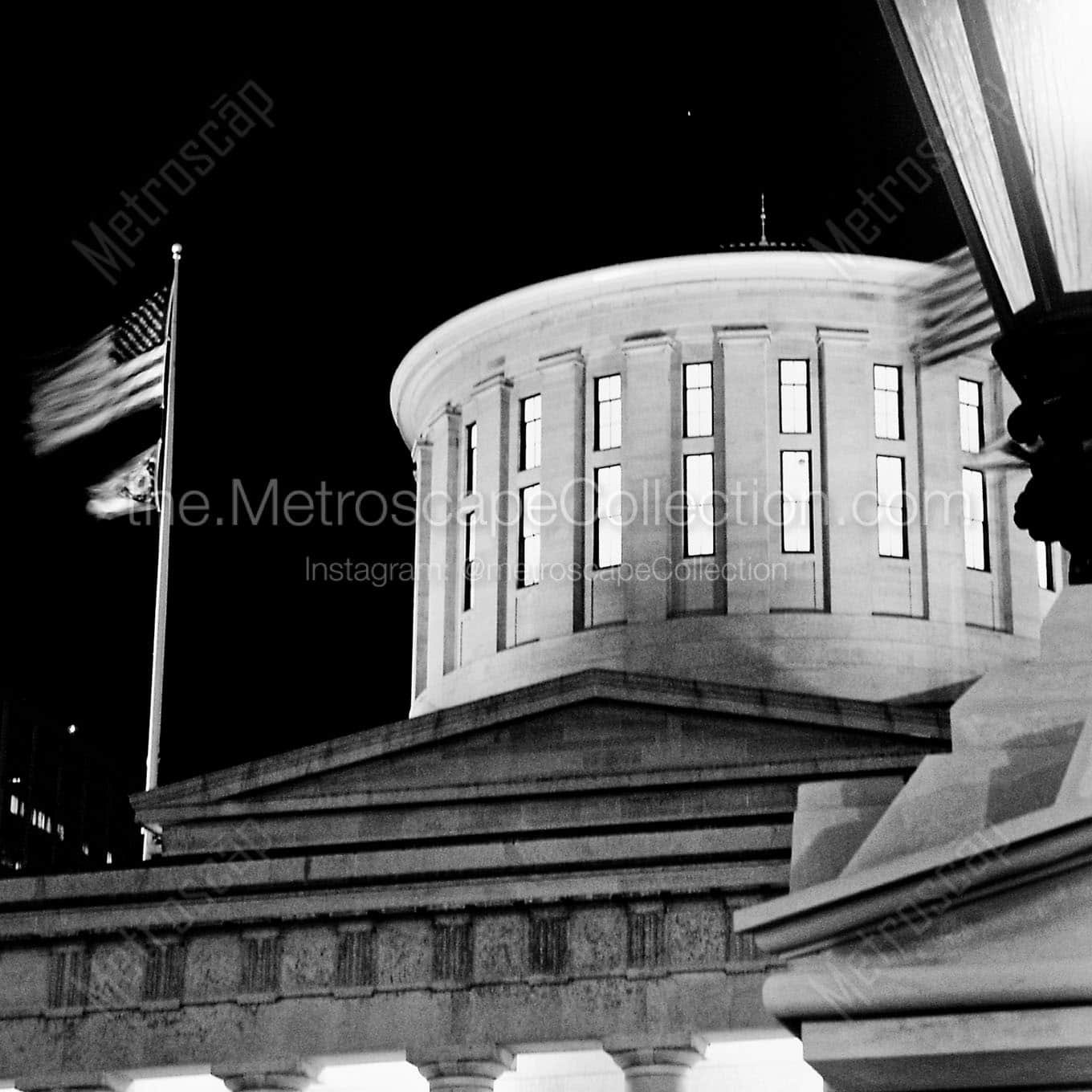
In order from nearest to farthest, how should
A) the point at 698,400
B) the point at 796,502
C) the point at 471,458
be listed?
1. the point at 796,502
2. the point at 698,400
3. the point at 471,458

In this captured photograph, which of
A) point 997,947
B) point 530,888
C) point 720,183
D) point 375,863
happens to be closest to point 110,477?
point 375,863

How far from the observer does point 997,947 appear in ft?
11.9

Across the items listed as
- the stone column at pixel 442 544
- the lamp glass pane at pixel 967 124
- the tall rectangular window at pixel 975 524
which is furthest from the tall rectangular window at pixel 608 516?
the lamp glass pane at pixel 967 124

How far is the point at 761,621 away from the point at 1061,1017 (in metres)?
38.8

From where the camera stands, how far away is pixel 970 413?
44875 mm

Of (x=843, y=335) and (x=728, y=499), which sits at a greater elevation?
(x=843, y=335)

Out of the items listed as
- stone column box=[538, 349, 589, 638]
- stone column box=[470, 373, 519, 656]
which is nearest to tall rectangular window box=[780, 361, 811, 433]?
stone column box=[538, 349, 589, 638]

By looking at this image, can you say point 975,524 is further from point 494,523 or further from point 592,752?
point 592,752

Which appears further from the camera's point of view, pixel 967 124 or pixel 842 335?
pixel 842 335

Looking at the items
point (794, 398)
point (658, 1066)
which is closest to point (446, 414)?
point (794, 398)

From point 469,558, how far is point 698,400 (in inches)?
254

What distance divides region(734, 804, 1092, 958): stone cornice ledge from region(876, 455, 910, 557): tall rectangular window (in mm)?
39917

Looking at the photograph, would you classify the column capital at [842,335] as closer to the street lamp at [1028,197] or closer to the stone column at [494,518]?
the stone column at [494,518]

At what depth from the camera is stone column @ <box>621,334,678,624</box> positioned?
42.8 meters
